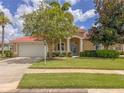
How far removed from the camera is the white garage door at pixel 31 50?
50250 mm

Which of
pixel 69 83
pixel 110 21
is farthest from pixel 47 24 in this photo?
pixel 69 83

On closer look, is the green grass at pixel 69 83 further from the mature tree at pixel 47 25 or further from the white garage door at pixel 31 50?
the white garage door at pixel 31 50

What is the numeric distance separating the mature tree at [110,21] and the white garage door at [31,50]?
38.1 ft

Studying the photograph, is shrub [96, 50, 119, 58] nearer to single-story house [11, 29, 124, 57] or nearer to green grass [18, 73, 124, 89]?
single-story house [11, 29, 124, 57]

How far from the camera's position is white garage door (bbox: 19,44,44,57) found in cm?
5025

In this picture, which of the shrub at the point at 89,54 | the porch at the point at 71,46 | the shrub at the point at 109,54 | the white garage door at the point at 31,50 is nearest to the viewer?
the shrub at the point at 109,54

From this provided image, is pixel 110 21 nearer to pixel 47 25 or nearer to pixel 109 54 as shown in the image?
pixel 109 54

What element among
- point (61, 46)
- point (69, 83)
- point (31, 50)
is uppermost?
point (61, 46)

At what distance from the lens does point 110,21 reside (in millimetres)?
41469

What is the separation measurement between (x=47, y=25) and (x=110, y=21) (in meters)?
11.3

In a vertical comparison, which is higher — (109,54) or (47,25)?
(47,25)

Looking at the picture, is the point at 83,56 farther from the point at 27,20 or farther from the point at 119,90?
the point at 119,90

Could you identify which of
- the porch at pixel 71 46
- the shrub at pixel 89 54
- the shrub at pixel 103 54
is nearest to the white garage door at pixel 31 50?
the porch at pixel 71 46

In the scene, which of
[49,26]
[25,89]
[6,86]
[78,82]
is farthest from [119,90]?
[49,26]
